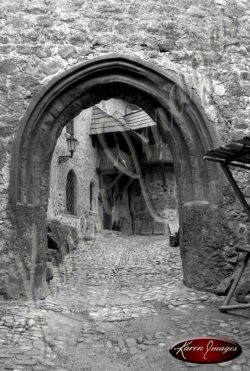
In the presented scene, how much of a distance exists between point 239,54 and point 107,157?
443 inches

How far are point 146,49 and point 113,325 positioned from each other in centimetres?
320

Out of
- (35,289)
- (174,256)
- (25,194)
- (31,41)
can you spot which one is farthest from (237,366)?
(174,256)

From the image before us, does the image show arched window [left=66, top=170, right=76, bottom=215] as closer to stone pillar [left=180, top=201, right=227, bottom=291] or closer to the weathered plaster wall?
the weathered plaster wall

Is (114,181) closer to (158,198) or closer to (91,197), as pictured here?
(91,197)

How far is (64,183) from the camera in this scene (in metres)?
12.2

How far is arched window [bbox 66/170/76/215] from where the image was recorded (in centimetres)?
1292

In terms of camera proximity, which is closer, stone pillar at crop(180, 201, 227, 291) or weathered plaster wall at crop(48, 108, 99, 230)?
stone pillar at crop(180, 201, 227, 291)

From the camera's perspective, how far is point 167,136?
5059mm

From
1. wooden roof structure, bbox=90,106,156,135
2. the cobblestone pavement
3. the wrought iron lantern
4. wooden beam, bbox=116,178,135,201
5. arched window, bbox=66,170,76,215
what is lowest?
the cobblestone pavement

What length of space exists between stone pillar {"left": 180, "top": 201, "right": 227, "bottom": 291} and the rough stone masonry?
0.01 metres

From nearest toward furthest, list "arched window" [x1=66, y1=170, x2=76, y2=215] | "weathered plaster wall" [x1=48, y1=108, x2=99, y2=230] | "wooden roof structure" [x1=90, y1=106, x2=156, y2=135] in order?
"weathered plaster wall" [x1=48, y1=108, x2=99, y2=230]
"arched window" [x1=66, y1=170, x2=76, y2=215]
"wooden roof structure" [x1=90, y1=106, x2=156, y2=135]

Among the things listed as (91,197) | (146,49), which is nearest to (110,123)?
(91,197)

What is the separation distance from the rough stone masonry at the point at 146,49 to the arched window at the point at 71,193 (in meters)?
8.10

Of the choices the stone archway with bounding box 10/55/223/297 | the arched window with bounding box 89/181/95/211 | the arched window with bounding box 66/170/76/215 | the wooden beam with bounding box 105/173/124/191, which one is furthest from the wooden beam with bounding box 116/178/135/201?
the stone archway with bounding box 10/55/223/297
